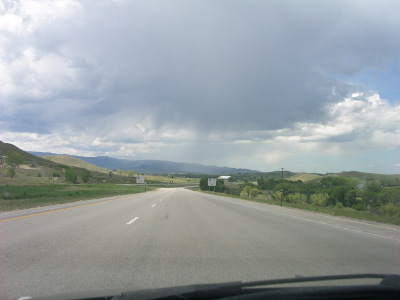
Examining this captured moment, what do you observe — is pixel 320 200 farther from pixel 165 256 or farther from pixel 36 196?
pixel 165 256

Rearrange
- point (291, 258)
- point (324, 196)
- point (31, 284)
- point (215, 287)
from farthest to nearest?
point (324, 196) → point (291, 258) → point (31, 284) → point (215, 287)

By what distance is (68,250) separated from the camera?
8.14 m

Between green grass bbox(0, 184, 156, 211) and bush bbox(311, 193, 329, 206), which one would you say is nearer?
green grass bbox(0, 184, 156, 211)

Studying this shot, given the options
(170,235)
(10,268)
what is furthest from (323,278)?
(170,235)

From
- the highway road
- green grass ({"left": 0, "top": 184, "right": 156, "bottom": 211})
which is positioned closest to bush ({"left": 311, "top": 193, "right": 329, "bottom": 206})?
green grass ({"left": 0, "top": 184, "right": 156, "bottom": 211})

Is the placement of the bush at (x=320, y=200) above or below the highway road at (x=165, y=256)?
below

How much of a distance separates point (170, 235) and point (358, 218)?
14743 mm

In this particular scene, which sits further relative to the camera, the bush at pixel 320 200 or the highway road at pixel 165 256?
the bush at pixel 320 200

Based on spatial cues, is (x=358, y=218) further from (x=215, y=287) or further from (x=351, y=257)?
(x=215, y=287)

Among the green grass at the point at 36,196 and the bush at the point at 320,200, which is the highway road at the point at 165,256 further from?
the bush at the point at 320,200

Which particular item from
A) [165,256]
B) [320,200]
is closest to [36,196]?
[165,256]

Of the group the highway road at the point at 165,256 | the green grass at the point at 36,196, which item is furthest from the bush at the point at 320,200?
the highway road at the point at 165,256

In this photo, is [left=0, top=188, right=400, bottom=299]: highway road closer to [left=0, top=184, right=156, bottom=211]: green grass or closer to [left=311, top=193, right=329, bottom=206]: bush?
[left=0, top=184, right=156, bottom=211]: green grass

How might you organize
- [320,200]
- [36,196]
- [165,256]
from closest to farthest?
[165,256]
[36,196]
[320,200]
